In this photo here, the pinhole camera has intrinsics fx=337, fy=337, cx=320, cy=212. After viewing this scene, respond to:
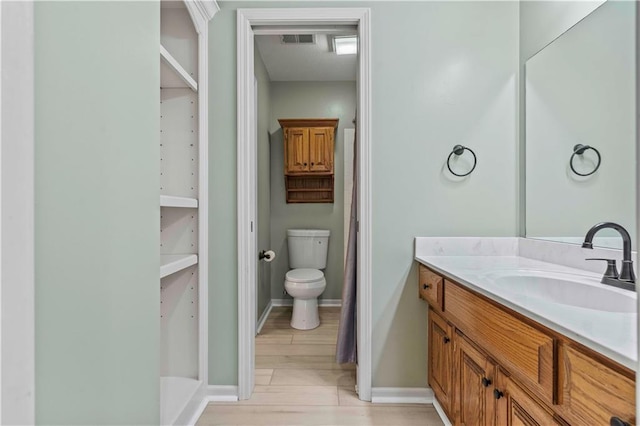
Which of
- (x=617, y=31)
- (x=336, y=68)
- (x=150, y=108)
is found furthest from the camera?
(x=336, y=68)

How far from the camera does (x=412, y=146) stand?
1.89 metres

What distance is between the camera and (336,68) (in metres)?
3.40

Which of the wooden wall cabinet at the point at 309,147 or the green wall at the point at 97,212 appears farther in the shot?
the wooden wall cabinet at the point at 309,147

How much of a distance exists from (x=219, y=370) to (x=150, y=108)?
1.47 meters

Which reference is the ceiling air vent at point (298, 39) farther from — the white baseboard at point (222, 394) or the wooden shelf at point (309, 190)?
the white baseboard at point (222, 394)

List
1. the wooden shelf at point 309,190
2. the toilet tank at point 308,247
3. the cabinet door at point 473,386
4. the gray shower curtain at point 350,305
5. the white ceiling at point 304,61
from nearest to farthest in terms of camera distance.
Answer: the cabinet door at point 473,386, the gray shower curtain at point 350,305, the white ceiling at point 304,61, the toilet tank at point 308,247, the wooden shelf at point 309,190

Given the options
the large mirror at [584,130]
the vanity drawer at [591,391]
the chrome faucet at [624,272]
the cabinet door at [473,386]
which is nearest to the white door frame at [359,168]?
the cabinet door at [473,386]

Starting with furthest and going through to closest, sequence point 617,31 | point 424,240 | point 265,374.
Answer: point 265,374 < point 424,240 < point 617,31

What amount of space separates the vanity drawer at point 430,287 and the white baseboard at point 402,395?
21.3 inches

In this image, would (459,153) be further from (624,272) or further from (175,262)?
(175,262)

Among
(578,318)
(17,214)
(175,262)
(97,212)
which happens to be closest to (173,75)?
(175,262)

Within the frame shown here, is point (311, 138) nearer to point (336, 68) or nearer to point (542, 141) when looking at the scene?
point (336, 68)

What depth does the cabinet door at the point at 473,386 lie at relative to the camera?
115 cm

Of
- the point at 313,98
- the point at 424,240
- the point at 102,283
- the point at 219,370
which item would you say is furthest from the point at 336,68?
the point at 102,283
